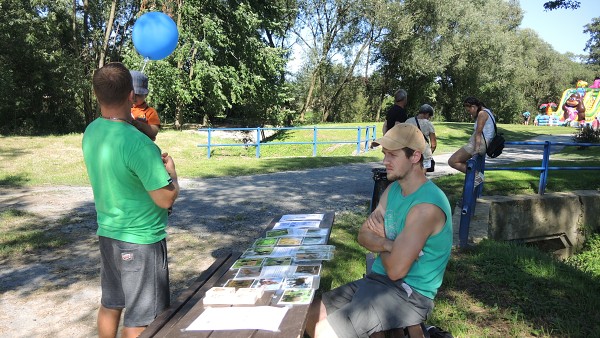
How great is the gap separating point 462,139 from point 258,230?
18.0 m

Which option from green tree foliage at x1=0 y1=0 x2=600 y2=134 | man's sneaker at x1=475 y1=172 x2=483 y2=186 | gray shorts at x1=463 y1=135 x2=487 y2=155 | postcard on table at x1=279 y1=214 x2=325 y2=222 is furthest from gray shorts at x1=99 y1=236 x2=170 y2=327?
green tree foliage at x1=0 y1=0 x2=600 y2=134

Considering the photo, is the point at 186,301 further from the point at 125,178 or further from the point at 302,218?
the point at 302,218

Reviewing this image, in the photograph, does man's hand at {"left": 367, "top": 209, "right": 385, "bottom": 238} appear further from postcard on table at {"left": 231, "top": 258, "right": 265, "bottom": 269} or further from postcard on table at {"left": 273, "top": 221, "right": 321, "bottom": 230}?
postcard on table at {"left": 273, "top": 221, "right": 321, "bottom": 230}

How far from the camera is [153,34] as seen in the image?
20.2 feet

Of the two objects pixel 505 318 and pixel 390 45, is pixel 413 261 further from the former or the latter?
pixel 390 45

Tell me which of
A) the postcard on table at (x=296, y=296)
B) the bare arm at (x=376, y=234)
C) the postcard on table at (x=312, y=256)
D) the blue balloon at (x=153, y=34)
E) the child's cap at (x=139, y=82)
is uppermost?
the blue balloon at (x=153, y=34)

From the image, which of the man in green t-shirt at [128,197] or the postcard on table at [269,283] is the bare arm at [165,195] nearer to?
the man in green t-shirt at [128,197]

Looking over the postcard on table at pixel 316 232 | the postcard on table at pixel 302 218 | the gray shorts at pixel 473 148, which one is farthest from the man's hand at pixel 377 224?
the gray shorts at pixel 473 148

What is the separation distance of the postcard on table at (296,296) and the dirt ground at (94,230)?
181 cm

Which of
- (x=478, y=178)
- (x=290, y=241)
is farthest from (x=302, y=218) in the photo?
(x=478, y=178)

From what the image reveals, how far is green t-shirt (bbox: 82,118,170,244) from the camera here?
236 centimetres

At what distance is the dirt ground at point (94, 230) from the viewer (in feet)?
12.1

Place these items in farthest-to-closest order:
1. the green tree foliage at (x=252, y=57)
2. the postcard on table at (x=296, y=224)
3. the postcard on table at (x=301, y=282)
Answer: the green tree foliage at (x=252, y=57)
the postcard on table at (x=296, y=224)
the postcard on table at (x=301, y=282)

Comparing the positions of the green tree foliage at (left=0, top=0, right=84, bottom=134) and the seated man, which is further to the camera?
the green tree foliage at (left=0, top=0, right=84, bottom=134)
